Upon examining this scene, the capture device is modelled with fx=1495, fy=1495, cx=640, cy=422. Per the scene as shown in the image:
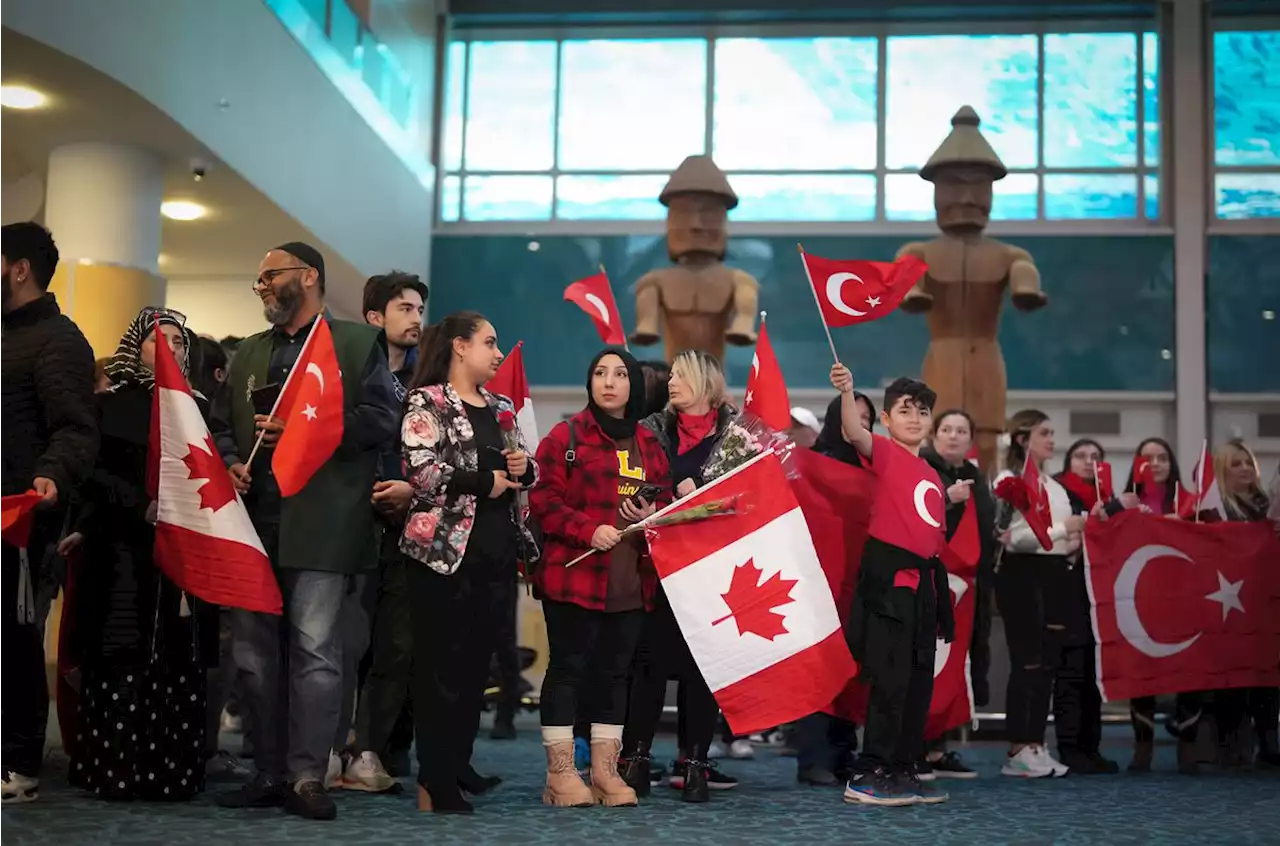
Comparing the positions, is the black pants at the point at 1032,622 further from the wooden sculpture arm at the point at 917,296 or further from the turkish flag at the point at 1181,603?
the wooden sculpture arm at the point at 917,296

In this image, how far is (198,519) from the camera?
4.05 meters

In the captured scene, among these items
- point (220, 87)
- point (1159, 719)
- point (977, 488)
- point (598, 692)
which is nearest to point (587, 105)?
point (220, 87)

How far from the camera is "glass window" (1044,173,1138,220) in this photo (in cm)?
1364

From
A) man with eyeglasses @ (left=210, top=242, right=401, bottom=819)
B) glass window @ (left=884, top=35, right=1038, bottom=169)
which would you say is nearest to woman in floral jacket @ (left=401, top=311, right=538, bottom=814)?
man with eyeglasses @ (left=210, top=242, right=401, bottom=819)

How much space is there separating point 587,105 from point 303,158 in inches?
205

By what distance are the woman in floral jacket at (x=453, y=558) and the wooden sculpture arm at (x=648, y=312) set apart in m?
3.74

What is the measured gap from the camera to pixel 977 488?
5582mm

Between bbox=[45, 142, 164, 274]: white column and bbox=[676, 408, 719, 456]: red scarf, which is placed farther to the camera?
bbox=[45, 142, 164, 274]: white column

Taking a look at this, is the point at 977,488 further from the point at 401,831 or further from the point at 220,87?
the point at 220,87

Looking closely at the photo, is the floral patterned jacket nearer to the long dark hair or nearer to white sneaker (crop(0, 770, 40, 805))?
the long dark hair

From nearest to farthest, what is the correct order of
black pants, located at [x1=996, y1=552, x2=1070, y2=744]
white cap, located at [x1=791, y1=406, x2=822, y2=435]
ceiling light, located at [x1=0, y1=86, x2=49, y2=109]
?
1. black pants, located at [x1=996, y1=552, x2=1070, y2=744]
2. white cap, located at [x1=791, y1=406, x2=822, y2=435]
3. ceiling light, located at [x1=0, y1=86, x2=49, y2=109]

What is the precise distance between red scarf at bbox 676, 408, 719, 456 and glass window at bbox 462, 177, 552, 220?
31.3 feet

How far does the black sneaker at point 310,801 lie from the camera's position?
3893mm

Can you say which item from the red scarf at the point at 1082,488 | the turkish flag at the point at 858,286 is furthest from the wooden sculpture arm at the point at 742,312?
the turkish flag at the point at 858,286
